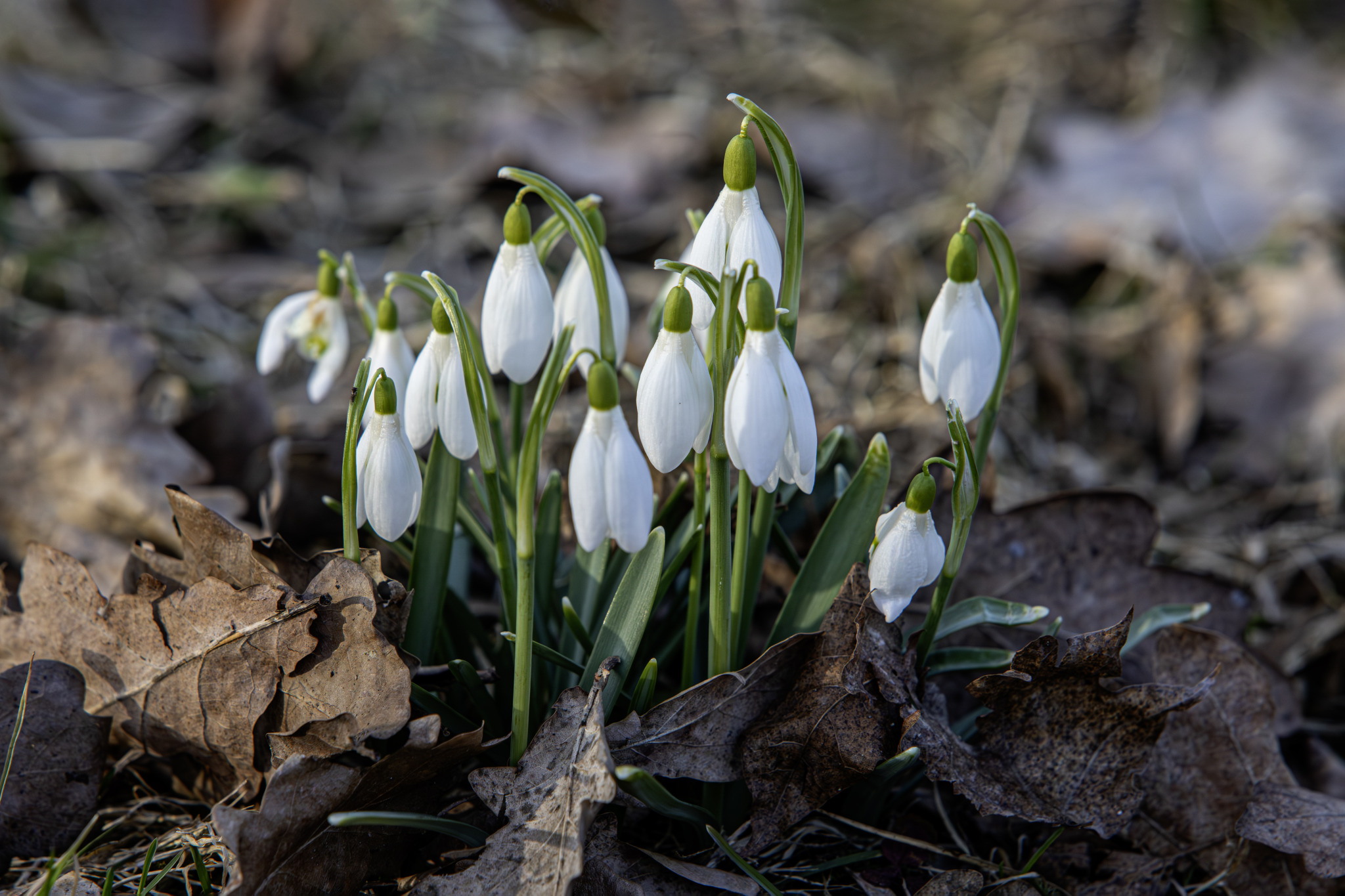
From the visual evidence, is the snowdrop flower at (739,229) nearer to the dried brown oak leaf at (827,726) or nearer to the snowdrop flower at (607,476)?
the snowdrop flower at (607,476)

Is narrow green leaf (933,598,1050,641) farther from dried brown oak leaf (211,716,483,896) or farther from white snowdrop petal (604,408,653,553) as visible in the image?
dried brown oak leaf (211,716,483,896)

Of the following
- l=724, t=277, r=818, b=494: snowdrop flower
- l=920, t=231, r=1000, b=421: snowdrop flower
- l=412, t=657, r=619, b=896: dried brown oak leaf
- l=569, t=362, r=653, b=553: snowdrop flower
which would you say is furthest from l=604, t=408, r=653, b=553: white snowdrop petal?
l=920, t=231, r=1000, b=421: snowdrop flower

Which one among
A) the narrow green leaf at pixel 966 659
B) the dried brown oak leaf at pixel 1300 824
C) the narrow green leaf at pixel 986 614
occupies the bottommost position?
the dried brown oak leaf at pixel 1300 824

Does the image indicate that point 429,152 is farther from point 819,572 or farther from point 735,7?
point 819,572

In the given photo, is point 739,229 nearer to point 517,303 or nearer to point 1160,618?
point 517,303

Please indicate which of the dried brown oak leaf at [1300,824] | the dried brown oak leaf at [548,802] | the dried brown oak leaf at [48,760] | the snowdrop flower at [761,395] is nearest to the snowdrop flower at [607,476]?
the snowdrop flower at [761,395]

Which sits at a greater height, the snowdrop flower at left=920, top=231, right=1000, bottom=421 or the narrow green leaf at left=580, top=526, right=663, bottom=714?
the snowdrop flower at left=920, top=231, right=1000, bottom=421
